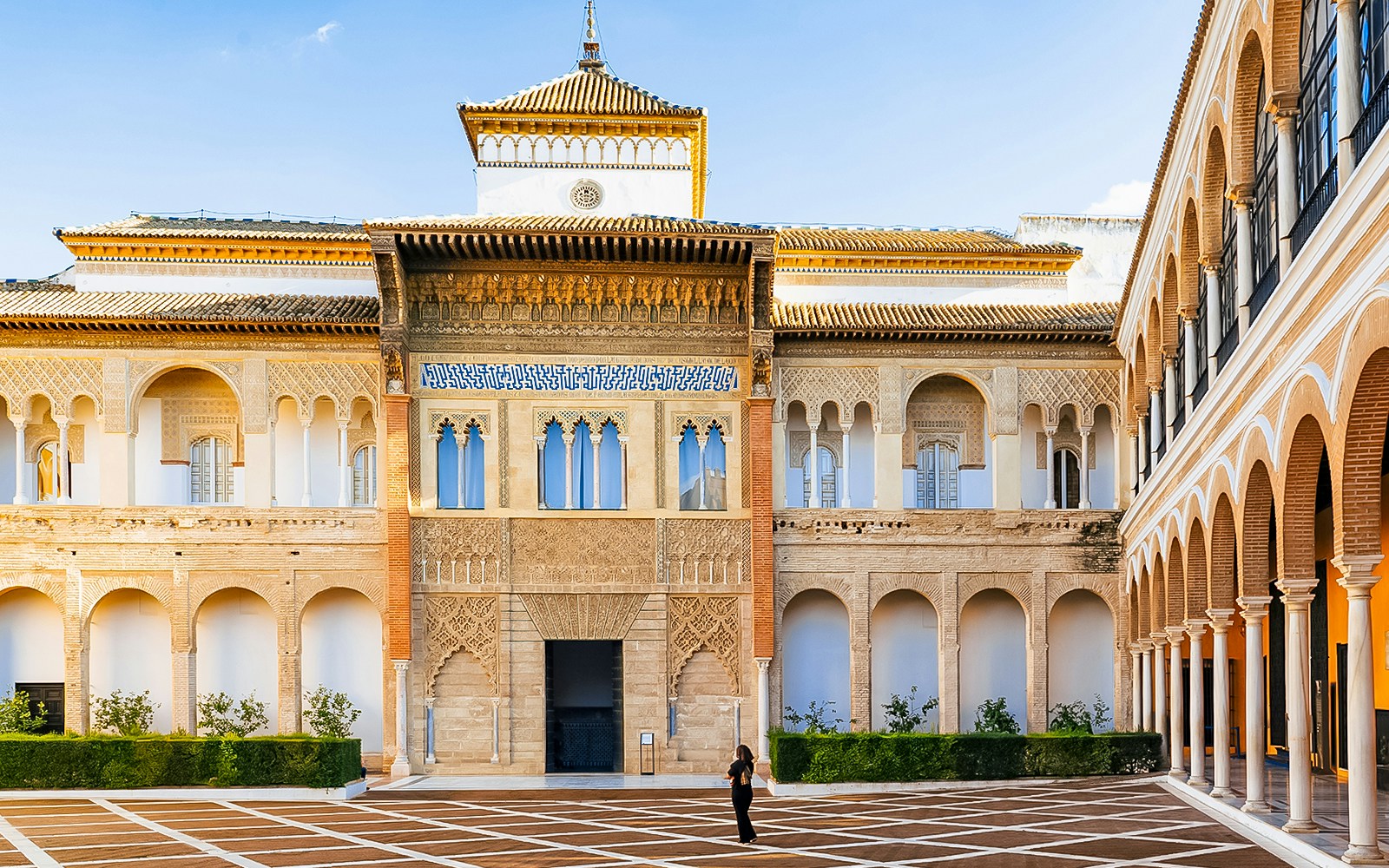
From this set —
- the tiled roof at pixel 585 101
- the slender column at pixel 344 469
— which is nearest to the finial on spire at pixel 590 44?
the tiled roof at pixel 585 101

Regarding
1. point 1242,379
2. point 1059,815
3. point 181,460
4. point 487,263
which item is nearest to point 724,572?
point 487,263

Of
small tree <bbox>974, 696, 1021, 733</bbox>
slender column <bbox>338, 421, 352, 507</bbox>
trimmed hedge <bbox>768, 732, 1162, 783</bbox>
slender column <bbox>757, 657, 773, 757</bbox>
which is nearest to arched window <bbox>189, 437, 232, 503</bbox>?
slender column <bbox>338, 421, 352, 507</bbox>

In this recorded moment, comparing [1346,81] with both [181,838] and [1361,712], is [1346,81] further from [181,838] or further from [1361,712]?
[181,838]

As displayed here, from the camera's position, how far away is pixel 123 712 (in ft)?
73.2

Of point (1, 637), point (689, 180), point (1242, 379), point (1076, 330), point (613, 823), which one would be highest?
point (689, 180)

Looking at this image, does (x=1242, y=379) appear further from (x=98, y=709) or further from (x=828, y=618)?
(x=98, y=709)

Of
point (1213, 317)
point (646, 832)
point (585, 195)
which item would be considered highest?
point (585, 195)

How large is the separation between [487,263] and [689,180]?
4416 millimetres

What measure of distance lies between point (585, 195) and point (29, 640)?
41.2ft

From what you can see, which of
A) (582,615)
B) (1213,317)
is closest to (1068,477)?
(582,615)

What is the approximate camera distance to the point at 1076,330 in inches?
917

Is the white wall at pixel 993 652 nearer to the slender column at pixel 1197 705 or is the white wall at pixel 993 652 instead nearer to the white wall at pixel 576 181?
the slender column at pixel 1197 705

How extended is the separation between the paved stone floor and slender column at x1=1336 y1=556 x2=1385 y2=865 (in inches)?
69.3

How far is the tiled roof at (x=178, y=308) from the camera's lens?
22.5 m
